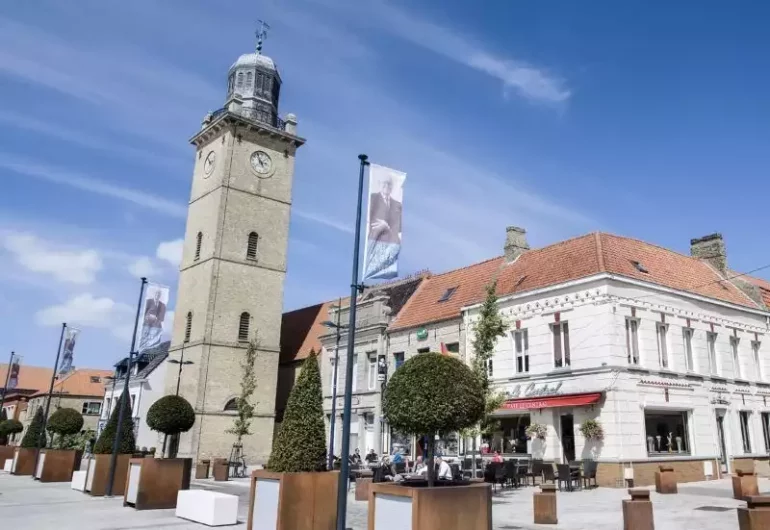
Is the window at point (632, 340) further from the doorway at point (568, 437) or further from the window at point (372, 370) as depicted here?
the window at point (372, 370)

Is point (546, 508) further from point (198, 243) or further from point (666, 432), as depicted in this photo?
point (198, 243)

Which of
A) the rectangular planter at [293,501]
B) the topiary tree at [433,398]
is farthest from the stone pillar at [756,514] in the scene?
the rectangular planter at [293,501]

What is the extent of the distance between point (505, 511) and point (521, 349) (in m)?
10.9

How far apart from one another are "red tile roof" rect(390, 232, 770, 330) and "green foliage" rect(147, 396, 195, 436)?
1374 centimetres

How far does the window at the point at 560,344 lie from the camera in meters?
24.3

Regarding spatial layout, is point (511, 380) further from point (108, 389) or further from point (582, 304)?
point (108, 389)

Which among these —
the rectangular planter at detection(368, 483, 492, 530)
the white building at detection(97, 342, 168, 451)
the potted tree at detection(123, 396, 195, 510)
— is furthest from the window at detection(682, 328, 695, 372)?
the white building at detection(97, 342, 168, 451)

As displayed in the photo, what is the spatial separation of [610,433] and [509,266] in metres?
10.6

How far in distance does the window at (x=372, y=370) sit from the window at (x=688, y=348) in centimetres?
1535

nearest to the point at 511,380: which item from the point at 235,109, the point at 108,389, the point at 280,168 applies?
the point at 280,168

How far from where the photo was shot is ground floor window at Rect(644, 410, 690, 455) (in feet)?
75.6

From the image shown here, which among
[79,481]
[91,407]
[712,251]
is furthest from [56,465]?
[91,407]

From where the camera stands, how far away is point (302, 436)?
11758 millimetres

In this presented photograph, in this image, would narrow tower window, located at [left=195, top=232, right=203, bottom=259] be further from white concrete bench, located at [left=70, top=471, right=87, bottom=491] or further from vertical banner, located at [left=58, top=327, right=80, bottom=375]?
white concrete bench, located at [left=70, top=471, right=87, bottom=491]
